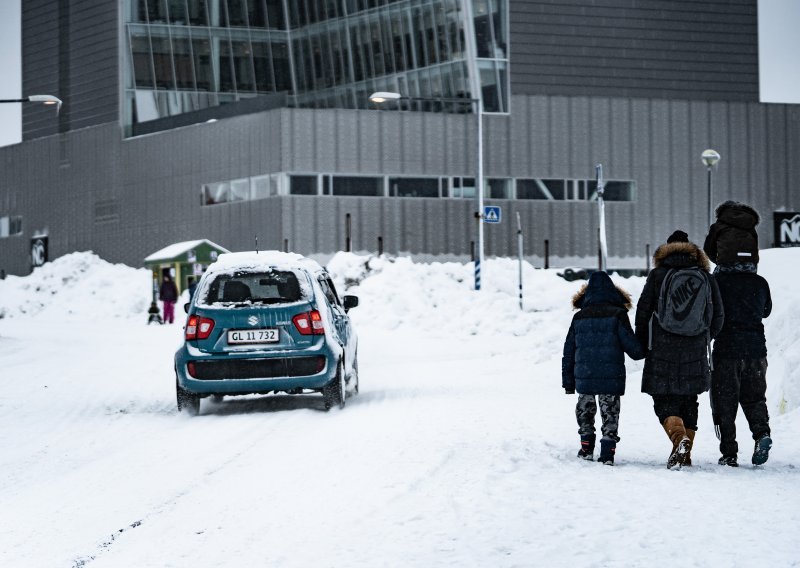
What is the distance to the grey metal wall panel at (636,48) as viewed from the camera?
5328 centimetres

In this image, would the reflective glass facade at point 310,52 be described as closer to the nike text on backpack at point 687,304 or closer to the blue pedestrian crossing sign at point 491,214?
the blue pedestrian crossing sign at point 491,214

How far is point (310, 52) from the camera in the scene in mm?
58062

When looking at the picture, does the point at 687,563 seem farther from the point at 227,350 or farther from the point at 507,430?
the point at 227,350

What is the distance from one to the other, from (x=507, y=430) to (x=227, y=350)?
319 cm

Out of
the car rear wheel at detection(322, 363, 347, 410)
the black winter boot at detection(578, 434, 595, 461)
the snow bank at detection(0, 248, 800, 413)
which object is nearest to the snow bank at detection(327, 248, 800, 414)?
the snow bank at detection(0, 248, 800, 413)

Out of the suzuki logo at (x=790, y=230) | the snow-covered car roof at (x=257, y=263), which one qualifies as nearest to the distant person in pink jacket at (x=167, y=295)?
the snow-covered car roof at (x=257, y=263)

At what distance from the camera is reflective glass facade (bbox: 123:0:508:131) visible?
5209cm

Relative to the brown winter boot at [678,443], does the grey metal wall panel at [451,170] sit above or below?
above

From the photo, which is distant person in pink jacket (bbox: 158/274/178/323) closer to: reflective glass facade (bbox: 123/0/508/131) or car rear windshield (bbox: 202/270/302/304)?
reflective glass facade (bbox: 123/0/508/131)

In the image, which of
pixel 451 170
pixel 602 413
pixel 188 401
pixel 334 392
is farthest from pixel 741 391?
pixel 451 170

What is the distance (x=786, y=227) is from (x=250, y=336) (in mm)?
48439

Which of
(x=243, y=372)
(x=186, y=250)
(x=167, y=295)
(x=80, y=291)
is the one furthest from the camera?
(x=80, y=291)

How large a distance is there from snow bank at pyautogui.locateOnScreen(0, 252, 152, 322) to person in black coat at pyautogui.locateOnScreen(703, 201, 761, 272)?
37.5 m

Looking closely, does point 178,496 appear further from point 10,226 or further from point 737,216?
point 10,226
